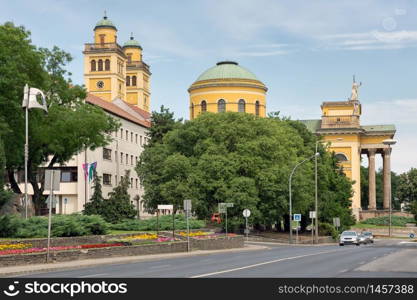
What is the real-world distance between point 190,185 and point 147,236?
19764 millimetres

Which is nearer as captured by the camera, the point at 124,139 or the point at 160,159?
the point at 160,159

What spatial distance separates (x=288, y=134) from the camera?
80.2 meters

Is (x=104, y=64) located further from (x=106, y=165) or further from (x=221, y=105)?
(x=106, y=165)

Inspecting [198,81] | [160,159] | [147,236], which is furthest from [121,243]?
[198,81]

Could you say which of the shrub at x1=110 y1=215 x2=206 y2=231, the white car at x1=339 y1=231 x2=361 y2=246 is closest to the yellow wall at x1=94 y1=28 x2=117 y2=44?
the white car at x1=339 y1=231 x2=361 y2=246

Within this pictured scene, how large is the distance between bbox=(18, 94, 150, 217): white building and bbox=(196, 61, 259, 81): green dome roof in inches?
461

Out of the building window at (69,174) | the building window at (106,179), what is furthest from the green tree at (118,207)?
the building window at (106,179)

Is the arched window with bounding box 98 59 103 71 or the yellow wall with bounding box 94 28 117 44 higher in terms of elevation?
the yellow wall with bounding box 94 28 117 44

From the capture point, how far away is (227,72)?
116 metres

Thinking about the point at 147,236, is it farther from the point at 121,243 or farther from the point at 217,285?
the point at 217,285

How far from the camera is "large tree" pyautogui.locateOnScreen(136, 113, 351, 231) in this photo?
66.1 m

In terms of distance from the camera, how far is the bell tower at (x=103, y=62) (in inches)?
5763

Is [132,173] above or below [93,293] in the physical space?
above

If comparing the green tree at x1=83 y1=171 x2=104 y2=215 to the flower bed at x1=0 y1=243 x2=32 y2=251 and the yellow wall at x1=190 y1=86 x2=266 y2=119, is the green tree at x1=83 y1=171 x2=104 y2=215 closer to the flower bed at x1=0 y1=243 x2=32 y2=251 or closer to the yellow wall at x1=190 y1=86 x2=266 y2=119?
the flower bed at x1=0 y1=243 x2=32 y2=251
